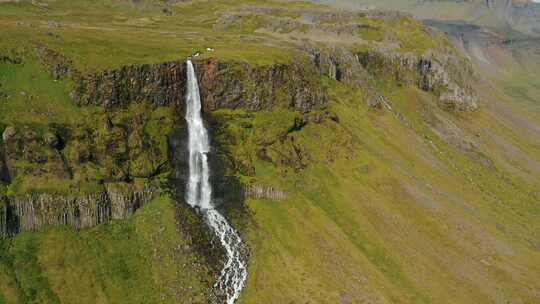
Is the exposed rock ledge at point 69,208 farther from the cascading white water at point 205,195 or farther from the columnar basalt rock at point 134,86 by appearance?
the columnar basalt rock at point 134,86

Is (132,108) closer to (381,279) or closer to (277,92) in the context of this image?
(277,92)

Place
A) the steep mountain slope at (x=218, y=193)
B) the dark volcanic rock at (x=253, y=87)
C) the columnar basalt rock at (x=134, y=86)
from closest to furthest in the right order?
the steep mountain slope at (x=218, y=193) < the columnar basalt rock at (x=134, y=86) < the dark volcanic rock at (x=253, y=87)

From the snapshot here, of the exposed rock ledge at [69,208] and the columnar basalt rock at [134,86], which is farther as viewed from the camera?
the columnar basalt rock at [134,86]

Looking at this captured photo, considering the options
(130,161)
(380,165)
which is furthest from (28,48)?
(380,165)

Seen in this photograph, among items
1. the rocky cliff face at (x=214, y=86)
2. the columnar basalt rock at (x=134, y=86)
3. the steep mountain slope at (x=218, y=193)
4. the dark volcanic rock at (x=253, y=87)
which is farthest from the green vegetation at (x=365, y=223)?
the columnar basalt rock at (x=134, y=86)

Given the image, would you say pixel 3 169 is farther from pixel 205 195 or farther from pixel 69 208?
pixel 205 195

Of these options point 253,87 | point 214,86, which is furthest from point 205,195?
point 253,87
